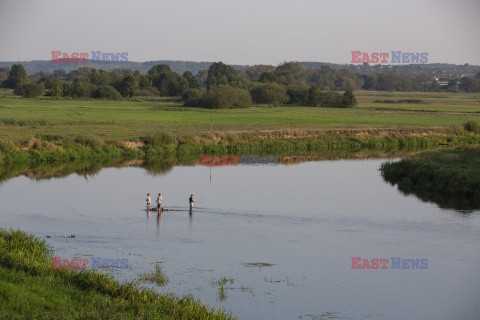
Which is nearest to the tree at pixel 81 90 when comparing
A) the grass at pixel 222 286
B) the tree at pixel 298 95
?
the tree at pixel 298 95

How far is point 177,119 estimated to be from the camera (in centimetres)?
6494

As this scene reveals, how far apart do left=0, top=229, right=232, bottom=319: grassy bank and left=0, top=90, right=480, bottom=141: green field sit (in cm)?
3119

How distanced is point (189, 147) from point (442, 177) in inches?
829

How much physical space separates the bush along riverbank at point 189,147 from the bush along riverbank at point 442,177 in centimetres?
1216

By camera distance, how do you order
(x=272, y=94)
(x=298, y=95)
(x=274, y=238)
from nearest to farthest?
1. (x=274, y=238)
2. (x=272, y=94)
3. (x=298, y=95)

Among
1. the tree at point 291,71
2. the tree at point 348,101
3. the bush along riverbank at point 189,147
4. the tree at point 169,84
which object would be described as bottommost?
the bush along riverbank at point 189,147

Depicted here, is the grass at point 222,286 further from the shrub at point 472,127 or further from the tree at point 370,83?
the tree at point 370,83

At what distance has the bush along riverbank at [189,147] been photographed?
39719 millimetres

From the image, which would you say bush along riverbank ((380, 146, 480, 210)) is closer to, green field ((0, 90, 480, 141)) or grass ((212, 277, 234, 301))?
grass ((212, 277, 234, 301))

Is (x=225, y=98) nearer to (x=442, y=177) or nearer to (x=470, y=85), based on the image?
(x=442, y=177)

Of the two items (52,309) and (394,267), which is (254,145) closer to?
(394,267)

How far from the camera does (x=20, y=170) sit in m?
37.2

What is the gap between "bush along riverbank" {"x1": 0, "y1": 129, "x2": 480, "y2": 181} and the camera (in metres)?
39.7

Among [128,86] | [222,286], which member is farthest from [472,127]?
[128,86]
